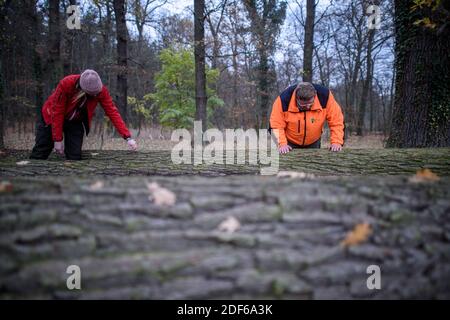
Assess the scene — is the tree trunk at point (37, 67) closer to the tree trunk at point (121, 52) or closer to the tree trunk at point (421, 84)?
the tree trunk at point (121, 52)

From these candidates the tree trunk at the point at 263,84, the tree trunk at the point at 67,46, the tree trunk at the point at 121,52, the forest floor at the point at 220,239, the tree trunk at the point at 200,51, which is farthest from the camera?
the tree trunk at the point at 263,84

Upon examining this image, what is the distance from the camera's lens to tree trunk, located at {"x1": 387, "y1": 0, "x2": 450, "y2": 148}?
14.8ft

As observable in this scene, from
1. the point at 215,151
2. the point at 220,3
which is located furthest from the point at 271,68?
the point at 215,151

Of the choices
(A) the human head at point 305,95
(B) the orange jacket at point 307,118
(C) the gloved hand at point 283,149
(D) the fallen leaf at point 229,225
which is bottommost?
(D) the fallen leaf at point 229,225

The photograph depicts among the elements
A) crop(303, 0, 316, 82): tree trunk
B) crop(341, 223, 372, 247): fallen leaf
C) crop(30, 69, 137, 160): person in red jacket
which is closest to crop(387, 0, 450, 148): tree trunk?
crop(341, 223, 372, 247): fallen leaf

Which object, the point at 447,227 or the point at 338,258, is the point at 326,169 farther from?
the point at 338,258

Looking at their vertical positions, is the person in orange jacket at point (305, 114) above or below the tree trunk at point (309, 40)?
below

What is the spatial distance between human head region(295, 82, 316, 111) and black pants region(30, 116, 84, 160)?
3277 millimetres

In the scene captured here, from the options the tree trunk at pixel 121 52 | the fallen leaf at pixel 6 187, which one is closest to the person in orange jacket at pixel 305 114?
the fallen leaf at pixel 6 187

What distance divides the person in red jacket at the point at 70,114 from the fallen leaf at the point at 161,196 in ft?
9.68

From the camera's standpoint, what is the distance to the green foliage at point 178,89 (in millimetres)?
15391

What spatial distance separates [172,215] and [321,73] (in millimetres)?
21596

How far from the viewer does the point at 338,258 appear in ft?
4.07

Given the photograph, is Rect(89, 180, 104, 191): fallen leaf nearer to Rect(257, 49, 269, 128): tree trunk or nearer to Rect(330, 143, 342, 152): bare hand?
Rect(330, 143, 342, 152): bare hand
